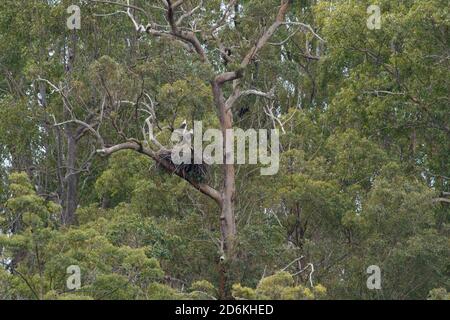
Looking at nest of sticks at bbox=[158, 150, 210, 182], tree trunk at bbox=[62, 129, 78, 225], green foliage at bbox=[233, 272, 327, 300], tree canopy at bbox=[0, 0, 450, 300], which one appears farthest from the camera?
tree trunk at bbox=[62, 129, 78, 225]

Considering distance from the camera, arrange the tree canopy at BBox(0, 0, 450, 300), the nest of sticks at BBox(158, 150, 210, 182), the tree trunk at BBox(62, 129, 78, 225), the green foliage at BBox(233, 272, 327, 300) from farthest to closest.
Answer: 1. the tree trunk at BBox(62, 129, 78, 225)
2. the nest of sticks at BBox(158, 150, 210, 182)
3. the tree canopy at BBox(0, 0, 450, 300)
4. the green foliage at BBox(233, 272, 327, 300)

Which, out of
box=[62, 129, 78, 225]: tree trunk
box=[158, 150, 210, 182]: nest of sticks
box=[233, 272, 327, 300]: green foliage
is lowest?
box=[233, 272, 327, 300]: green foliage

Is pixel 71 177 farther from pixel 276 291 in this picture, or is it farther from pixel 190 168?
pixel 276 291

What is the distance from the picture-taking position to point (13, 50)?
33.7 metres

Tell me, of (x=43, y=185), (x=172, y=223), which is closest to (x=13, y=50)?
(x=43, y=185)

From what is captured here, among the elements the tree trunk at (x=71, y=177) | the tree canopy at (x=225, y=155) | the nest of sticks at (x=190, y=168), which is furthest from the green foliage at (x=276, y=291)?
the tree trunk at (x=71, y=177)

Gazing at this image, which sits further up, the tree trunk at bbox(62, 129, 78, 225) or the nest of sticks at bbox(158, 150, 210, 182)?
the tree trunk at bbox(62, 129, 78, 225)

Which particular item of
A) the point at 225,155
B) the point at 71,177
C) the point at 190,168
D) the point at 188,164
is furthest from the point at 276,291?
the point at 71,177

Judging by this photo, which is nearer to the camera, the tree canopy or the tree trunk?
the tree canopy

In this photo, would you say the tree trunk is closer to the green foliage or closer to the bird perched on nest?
the bird perched on nest

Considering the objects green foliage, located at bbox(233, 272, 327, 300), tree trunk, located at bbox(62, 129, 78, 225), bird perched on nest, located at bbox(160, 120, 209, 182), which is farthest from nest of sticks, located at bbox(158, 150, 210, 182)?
tree trunk, located at bbox(62, 129, 78, 225)

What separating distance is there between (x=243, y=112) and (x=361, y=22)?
5929 millimetres
